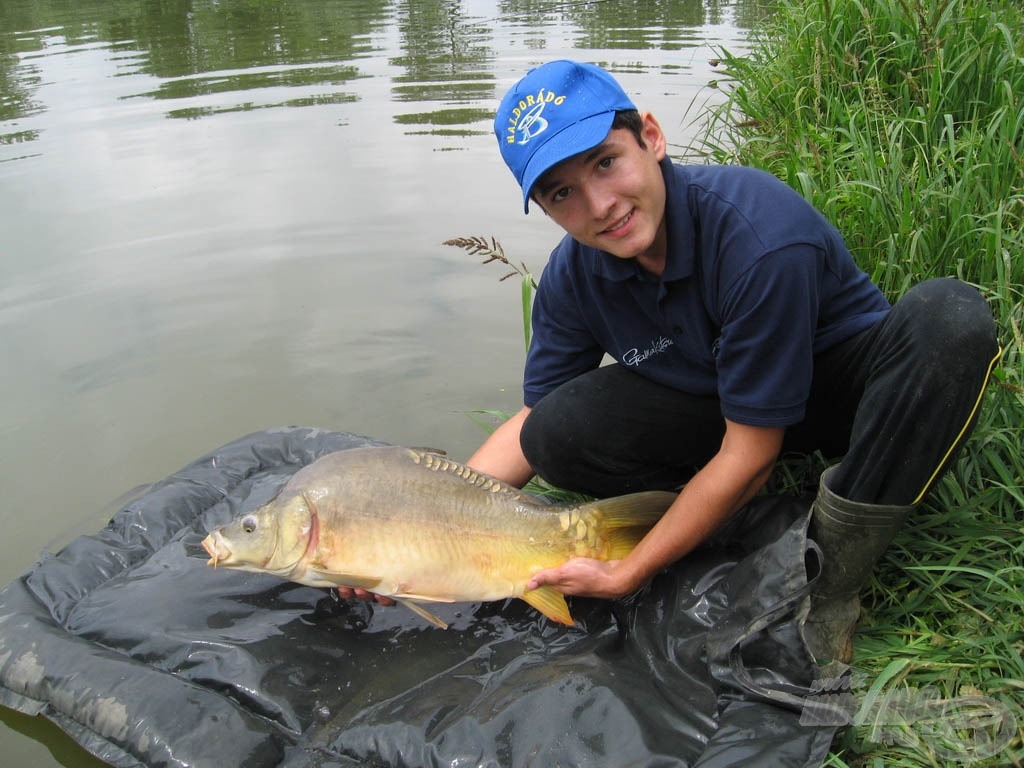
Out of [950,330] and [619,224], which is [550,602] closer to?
[619,224]

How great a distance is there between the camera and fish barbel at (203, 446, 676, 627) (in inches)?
82.2

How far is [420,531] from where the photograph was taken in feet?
7.05

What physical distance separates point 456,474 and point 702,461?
717mm

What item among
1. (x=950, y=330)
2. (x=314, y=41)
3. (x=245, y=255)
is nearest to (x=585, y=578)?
(x=950, y=330)

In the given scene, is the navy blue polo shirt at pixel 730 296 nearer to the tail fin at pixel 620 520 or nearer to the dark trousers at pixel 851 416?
the dark trousers at pixel 851 416

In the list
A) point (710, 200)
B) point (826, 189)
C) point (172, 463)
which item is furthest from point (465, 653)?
point (826, 189)

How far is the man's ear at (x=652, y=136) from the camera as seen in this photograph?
2.06 m

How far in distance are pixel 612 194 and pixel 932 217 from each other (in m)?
1.19

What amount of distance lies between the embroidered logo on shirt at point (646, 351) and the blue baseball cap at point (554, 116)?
0.56m

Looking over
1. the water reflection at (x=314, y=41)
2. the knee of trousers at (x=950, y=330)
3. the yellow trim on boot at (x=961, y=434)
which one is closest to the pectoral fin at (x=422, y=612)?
the yellow trim on boot at (x=961, y=434)

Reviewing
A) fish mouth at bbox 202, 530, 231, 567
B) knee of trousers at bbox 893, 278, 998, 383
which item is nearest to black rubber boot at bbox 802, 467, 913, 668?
knee of trousers at bbox 893, 278, 998, 383

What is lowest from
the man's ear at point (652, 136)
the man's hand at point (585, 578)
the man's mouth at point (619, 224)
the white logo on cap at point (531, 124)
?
the man's hand at point (585, 578)

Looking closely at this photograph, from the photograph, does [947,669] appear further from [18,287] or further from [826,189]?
[18,287]

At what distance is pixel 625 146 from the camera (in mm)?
1975
